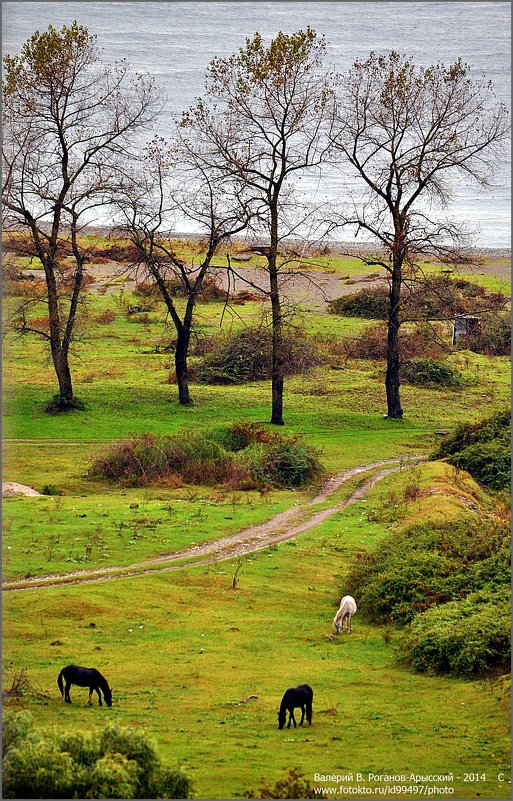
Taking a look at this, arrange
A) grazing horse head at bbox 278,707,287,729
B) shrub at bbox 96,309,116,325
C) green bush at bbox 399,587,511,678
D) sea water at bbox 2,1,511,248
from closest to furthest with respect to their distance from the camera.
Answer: grazing horse head at bbox 278,707,287,729
green bush at bbox 399,587,511,678
sea water at bbox 2,1,511,248
shrub at bbox 96,309,116,325

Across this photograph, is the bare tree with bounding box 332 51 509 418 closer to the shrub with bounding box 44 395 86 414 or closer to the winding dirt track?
the winding dirt track

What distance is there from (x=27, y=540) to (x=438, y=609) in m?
8.65

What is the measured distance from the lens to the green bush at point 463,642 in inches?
621

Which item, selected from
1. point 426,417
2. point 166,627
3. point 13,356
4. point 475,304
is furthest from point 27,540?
point 475,304

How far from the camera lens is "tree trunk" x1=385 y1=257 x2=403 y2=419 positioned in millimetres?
37750

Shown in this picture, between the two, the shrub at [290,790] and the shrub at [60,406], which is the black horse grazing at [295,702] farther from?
the shrub at [60,406]

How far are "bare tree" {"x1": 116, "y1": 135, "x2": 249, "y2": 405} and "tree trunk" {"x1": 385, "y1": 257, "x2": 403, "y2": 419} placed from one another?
18.8ft

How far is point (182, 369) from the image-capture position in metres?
38.1

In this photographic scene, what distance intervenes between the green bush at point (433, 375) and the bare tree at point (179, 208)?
9.98 metres

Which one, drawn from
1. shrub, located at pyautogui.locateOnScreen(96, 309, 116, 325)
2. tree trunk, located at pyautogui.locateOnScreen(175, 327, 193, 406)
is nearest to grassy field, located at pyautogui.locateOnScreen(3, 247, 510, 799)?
tree trunk, located at pyautogui.locateOnScreen(175, 327, 193, 406)

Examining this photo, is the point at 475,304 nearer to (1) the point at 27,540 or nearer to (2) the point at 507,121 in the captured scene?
(2) the point at 507,121

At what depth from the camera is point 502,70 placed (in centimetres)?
4275

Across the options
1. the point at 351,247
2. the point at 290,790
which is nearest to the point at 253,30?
the point at 290,790

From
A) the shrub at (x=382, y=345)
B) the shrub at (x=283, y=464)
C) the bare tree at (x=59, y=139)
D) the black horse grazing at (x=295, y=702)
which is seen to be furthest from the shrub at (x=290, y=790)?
the shrub at (x=382, y=345)
